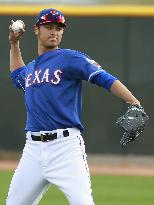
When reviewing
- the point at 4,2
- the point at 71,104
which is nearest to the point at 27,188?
the point at 71,104

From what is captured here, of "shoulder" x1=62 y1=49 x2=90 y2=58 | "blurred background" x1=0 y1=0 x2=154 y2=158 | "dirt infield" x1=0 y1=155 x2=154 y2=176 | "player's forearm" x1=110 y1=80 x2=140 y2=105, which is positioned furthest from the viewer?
"blurred background" x1=0 y1=0 x2=154 y2=158

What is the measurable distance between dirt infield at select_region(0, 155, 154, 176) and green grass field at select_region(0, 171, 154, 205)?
0.84 m

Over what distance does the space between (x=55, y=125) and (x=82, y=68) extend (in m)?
0.43

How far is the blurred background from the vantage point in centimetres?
1376

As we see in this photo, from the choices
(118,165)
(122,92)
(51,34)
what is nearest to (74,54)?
(51,34)

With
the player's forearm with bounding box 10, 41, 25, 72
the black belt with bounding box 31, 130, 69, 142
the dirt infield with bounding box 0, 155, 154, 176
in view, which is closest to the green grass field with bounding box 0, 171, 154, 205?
the dirt infield with bounding box 0, 155, 154, 176

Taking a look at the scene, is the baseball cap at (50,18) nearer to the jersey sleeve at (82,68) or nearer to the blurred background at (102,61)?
the jersey sleeve at (82,68)

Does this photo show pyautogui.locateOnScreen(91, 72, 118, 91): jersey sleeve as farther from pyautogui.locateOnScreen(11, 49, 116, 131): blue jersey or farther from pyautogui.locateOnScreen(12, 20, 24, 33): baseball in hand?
pyautogui.locateOnScreen(12, 20, 24, 33): baseball in hand

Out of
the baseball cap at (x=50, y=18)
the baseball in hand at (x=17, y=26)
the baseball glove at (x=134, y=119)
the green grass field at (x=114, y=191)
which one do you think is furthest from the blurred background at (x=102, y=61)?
the baseball glove at (x=134, y=119)

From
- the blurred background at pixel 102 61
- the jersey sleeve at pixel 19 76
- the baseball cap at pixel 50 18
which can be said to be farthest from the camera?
the blurred background at pixel 102 61

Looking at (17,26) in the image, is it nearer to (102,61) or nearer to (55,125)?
(55,125)

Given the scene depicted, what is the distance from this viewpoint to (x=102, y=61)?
13867 mm

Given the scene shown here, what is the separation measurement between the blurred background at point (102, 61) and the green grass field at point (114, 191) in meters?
2.51

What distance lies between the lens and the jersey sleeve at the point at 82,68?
5.05 meters
